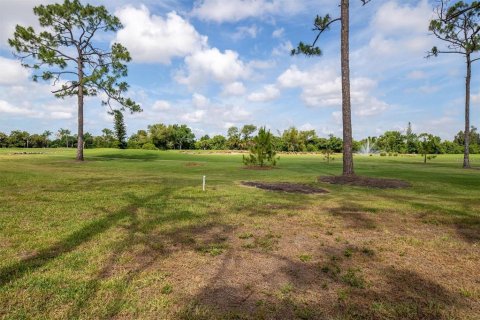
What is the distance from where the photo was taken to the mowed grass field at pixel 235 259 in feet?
12.3

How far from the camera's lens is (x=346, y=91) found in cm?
1575

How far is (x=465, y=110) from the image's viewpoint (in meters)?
27.1

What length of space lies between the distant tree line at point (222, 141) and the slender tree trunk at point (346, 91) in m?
80.0

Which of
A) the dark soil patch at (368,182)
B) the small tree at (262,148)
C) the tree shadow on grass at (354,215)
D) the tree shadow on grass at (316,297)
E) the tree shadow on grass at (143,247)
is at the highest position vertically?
the small tree at (262,148)

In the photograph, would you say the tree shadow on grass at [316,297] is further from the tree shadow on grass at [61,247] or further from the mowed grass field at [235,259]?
the tree shadow on grass at [61,247]

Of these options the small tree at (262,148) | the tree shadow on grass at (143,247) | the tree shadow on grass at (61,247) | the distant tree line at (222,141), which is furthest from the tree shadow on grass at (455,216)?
the distant tree line at (222,141)

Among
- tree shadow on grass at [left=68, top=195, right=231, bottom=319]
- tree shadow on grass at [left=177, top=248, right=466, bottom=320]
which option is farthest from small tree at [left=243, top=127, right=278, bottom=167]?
tree shadow on grass at [left=177, top=248, right=466, bottom=320]

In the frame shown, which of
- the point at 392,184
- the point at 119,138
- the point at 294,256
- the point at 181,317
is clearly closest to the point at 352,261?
the point at 294,256

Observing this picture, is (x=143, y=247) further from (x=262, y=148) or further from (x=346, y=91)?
(x=262, y=148)

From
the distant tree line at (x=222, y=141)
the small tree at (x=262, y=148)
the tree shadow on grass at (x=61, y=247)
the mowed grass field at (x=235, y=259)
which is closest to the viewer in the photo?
the mowed grass field at (x=235, y=259)

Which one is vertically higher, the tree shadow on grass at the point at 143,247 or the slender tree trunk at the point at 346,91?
the slender tree trunk at the point at 346,91

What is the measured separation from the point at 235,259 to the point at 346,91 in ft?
42.5

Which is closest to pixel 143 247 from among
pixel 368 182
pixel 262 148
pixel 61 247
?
pixel 61 247

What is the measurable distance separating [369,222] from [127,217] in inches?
239
